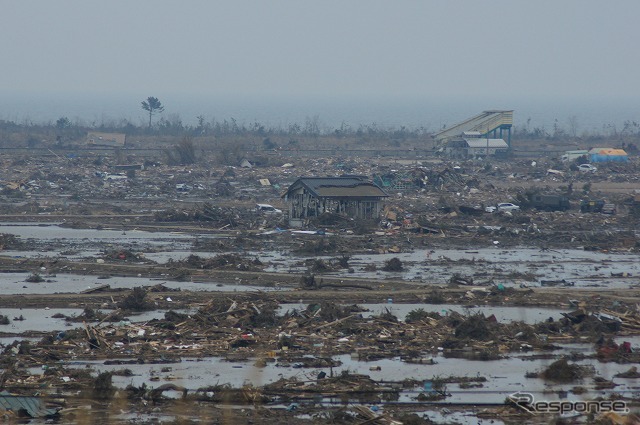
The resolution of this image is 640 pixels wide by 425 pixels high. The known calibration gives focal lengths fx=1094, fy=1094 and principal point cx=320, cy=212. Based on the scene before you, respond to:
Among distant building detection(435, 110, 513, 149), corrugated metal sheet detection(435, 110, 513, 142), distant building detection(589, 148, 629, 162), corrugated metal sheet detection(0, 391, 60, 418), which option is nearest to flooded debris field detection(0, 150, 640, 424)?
corrugated metal sheet detection(0, 391, 60, 418)

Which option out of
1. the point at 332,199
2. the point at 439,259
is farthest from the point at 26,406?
the point at 332,199

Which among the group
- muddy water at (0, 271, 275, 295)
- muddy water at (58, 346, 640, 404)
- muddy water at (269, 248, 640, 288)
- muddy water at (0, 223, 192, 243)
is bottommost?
muddy water at (58, 346, 640, 404)

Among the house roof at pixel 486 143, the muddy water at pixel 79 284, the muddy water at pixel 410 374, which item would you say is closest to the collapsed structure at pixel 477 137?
the house roof at pixel 486 143

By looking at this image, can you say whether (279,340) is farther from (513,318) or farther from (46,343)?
(513,318)

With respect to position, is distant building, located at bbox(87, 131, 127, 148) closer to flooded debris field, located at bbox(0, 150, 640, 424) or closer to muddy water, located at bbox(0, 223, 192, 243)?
flooded debris field, located at bbox(0, 150, 640, 424)

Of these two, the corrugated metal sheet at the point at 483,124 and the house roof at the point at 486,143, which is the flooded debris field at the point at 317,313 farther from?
the corrugated metal sheet at the point at 483,124

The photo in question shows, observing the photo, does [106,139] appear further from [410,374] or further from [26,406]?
[26,406]
